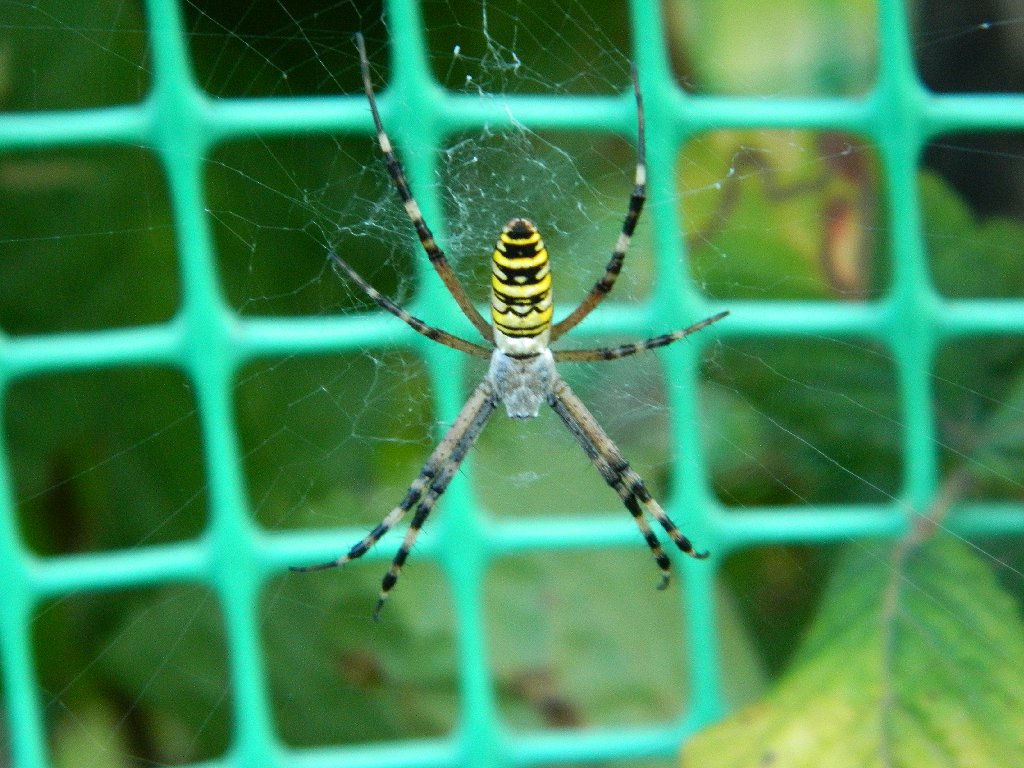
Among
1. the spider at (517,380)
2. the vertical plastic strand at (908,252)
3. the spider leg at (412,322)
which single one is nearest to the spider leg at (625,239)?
the spider at (517,380)

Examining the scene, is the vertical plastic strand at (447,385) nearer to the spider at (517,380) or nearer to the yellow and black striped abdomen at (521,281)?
the spider at (517,380)

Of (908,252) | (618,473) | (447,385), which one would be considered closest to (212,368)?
(447,385)

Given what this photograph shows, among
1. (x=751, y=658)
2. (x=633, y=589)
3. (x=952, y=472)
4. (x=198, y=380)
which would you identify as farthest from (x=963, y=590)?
(x=198, y=380)

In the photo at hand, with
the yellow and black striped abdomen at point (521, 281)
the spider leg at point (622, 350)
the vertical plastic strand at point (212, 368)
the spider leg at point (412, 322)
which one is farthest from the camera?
the vertical plastic strand at point (212, 368)

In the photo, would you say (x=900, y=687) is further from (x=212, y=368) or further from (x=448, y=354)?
(x=212, y=368)

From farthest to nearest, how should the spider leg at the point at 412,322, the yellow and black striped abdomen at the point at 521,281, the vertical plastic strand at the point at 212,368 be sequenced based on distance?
1. the vertical plastic strand at the point at 212,368
2. the spider leg at the point at 412,322
3. the yellow and black striped abdomen at the point at 521,281

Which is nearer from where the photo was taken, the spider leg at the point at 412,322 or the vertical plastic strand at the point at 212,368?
the spider leg at the point at 412,322

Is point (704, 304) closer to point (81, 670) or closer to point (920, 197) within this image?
point (920, 197)
